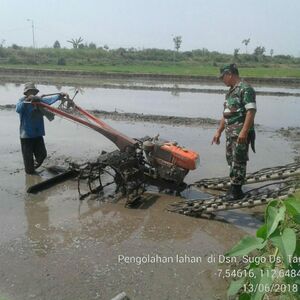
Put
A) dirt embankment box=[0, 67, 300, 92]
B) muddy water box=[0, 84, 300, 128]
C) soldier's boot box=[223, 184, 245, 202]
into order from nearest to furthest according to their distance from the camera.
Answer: soldier's boot box=[223, 184, 245, 202] → muddy water box=[0, 84, 300, 128] → dirt embankment box=[0, 67, 300, 92]

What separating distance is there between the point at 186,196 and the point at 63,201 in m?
1.92

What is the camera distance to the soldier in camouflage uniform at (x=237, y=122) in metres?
5.79

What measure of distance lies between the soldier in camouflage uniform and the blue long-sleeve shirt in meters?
3.34

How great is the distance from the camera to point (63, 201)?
21.8 ft

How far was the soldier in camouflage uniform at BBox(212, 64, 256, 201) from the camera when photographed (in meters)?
5.79

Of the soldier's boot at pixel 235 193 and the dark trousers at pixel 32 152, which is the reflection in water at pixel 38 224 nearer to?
the dark trousers at pixel 32 152

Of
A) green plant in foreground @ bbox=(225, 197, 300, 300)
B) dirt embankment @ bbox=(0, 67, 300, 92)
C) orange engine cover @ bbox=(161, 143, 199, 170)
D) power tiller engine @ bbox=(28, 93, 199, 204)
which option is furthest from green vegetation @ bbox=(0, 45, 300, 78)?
green plant in foreground @ bbox=(225, 197, 300, 300)

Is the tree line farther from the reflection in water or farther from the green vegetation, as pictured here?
the reflection in water

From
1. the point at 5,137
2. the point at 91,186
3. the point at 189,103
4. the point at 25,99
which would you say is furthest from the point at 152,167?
the point at 189,103

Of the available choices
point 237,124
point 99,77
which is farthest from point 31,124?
point 99,77

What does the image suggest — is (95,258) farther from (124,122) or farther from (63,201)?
(124,122)

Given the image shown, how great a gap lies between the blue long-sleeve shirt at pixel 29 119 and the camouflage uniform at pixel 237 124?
11.0 ft

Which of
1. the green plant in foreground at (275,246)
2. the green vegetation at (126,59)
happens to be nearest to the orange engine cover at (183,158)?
the green plant in foreground at (275,246)

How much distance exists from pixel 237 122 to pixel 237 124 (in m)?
0.03
